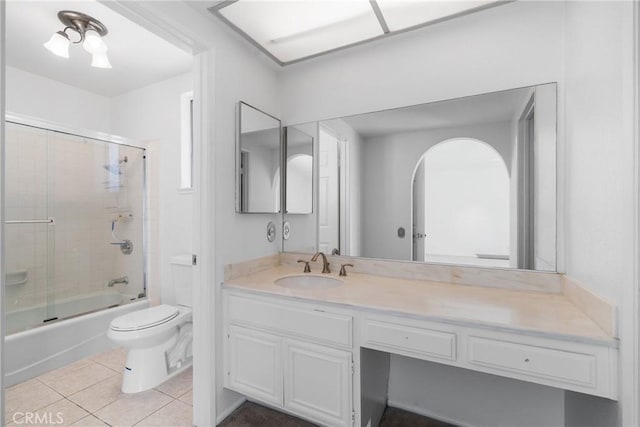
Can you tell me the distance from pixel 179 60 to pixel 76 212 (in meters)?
1.61

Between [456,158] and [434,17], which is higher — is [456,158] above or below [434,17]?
below

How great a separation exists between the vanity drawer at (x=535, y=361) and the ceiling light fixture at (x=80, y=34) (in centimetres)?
265

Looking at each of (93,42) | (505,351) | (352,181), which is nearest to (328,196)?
(352,181)

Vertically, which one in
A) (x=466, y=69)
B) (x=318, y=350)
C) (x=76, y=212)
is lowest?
(x=318, y=350)

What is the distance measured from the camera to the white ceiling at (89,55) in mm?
1736

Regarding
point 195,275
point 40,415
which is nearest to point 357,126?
point 195,275

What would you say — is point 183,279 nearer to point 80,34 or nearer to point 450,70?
point 80,34

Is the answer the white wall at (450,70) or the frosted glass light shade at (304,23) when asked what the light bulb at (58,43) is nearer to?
the frosted glass light shade at (304,23)

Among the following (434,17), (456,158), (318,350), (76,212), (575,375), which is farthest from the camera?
(76,212)

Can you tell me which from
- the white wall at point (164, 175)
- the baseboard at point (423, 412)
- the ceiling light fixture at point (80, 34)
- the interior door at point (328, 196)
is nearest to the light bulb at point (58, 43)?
the ceiling light fixture at point (80, 34)

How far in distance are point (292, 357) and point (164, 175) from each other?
2095mm

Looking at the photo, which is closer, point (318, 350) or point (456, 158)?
point (318, 350)

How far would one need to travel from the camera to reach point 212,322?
157cm

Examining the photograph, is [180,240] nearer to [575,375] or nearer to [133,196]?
[133,196]
